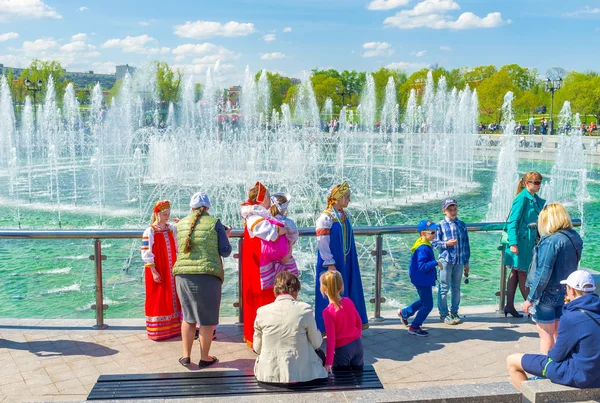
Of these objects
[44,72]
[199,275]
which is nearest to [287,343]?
[199,275]

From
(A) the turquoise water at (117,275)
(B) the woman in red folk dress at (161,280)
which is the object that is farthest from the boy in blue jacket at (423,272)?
(B) the woman in red folk dress at (161,280)

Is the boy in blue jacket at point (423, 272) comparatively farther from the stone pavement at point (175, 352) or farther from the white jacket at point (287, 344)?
the white jacket at point (287, 344)

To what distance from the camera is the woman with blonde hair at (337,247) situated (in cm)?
534

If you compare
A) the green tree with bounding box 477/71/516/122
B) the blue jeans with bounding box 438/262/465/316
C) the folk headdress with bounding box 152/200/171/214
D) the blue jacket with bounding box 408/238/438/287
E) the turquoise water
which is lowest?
the turquoise water

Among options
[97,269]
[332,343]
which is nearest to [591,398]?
[332,343]

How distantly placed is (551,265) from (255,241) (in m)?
2.40

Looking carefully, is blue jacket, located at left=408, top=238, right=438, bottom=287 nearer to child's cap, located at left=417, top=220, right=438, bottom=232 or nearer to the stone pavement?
child's cap, located at left=417, top=220, right=438, bottom=232

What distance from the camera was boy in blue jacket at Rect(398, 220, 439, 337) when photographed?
573 centimetres

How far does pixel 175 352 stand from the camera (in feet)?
17.5

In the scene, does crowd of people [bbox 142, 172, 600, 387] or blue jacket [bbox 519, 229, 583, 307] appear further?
blue jacket [bbox 519, 229, 583, 307]

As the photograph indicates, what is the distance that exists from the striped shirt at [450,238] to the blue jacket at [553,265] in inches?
45.4

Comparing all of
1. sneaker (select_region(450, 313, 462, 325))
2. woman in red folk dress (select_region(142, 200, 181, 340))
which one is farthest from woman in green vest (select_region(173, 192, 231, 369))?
sneaker (select_region(450, 313, 462, 325))

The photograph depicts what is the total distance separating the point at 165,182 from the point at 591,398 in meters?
21.1

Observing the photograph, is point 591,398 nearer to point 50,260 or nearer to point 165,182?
point 50,260
